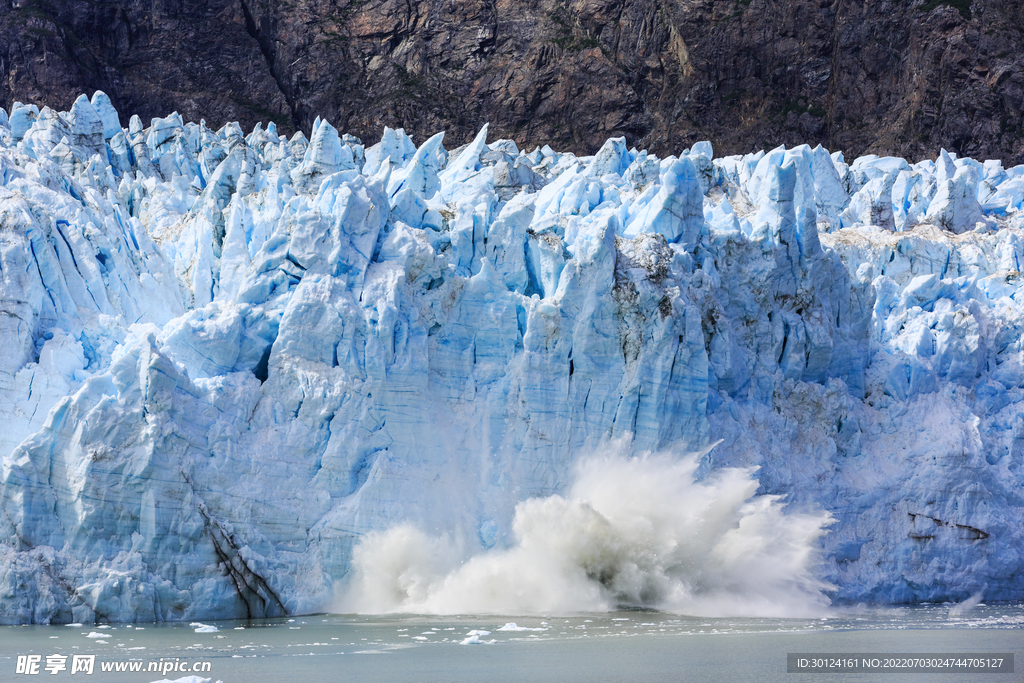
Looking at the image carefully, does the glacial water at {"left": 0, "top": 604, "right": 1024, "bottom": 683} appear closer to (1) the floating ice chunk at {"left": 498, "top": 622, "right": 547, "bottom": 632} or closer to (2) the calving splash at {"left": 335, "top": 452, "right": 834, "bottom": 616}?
(1) the floating ice chunk at {"left": 498, "top": 622, "right": 547, "bottom": 632}

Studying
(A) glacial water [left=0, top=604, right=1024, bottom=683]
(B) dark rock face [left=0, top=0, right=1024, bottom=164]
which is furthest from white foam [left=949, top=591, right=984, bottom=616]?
(B) dark rock face [left=0, top=0, right=1024, bottom=164]

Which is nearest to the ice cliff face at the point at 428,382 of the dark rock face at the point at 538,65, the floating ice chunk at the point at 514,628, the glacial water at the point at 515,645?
the glacial water at the point at 515,645

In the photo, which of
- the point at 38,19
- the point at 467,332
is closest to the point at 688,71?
the point at 38,19

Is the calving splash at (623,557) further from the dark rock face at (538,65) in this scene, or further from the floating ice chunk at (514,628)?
the dark rock face at (538,65)

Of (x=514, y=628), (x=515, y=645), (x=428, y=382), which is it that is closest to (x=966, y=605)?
(x=514, y=628)

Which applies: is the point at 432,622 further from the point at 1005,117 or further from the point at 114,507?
the point at 1005,117

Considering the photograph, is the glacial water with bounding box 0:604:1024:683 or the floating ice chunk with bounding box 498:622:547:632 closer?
the glacial water with bounding box 0:604:1024:683
